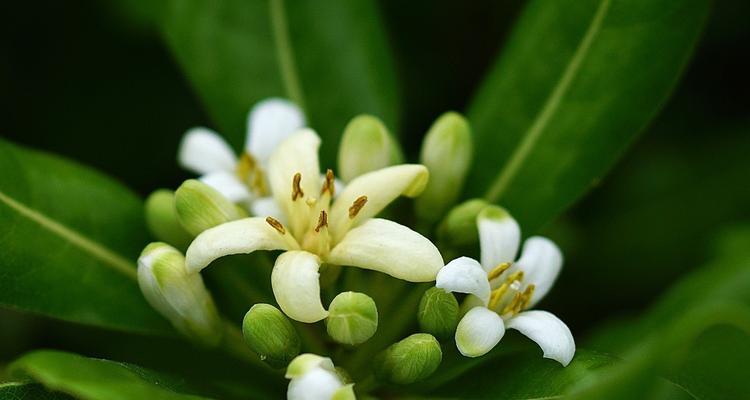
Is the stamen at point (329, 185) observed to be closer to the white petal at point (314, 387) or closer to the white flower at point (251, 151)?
the white flower at point (251, 151)

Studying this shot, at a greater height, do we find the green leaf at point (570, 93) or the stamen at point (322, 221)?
the green leaf at point (570, 93)

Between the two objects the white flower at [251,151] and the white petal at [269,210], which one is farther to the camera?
the white flower at [251,151]

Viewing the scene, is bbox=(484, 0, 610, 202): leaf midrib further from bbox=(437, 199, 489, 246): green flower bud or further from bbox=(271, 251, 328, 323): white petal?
bbox=(271, 251, 328, 323): white petal

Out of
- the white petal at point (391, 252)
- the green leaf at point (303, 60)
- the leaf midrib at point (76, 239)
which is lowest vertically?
the white petal at point (391, 252)

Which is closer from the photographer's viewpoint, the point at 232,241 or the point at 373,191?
the point at 232,241

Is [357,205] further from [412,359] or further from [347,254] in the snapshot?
[412,359]

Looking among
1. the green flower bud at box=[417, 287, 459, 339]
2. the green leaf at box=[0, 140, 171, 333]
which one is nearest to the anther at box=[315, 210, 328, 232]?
the green flower bud at box=[417, 287, 459, 339]

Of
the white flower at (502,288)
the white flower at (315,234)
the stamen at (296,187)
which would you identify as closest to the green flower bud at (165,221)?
the white flower at (315,234)

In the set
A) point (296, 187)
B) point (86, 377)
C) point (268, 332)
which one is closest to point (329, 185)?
point (296, 187)
